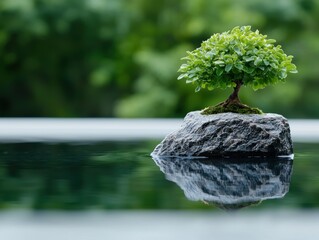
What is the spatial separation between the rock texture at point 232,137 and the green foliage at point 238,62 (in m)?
0.32

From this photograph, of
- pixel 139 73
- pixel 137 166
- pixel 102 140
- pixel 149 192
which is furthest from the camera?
pixel 139 73

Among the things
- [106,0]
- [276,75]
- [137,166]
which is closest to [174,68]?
[106,0]

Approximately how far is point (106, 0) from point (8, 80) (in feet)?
8.79

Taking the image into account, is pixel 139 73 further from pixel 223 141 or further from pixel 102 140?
pixel 223 141

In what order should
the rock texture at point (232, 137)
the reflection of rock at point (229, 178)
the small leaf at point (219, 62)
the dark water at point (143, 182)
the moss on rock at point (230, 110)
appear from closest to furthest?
1. the dark water at point (143, 182)
2. the reflection of rock at point (229, 178)
3. the rock texture at point (232, 137)
4. the small leaf at point (219, 62)
5. the moss on rock at point (230, 110)

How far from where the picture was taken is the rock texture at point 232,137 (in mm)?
4574

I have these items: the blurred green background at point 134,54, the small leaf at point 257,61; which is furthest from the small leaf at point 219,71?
the blurred green background at point 134,54

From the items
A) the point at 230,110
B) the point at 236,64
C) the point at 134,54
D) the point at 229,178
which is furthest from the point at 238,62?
the point at 134,54

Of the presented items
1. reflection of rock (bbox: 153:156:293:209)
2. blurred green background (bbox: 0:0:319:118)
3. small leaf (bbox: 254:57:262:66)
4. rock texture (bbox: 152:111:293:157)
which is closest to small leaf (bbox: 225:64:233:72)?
small leaf (bbox: 254:57:262:66)

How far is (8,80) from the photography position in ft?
46.4

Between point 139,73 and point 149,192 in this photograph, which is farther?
point 139,73

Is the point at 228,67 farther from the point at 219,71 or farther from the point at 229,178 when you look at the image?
the point at 229,178

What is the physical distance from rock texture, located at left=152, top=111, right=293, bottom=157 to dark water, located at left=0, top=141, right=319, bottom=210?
21 cm

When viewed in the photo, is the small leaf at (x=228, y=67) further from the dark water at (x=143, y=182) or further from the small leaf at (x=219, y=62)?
the dark water at (x=143, y=182)
